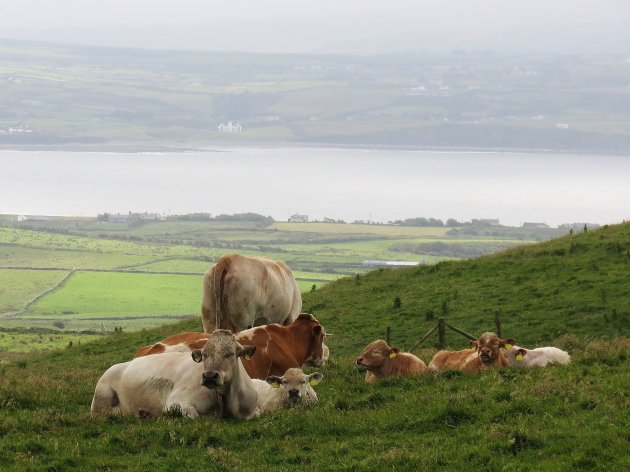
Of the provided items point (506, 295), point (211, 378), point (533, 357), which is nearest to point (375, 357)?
point (533, 357)

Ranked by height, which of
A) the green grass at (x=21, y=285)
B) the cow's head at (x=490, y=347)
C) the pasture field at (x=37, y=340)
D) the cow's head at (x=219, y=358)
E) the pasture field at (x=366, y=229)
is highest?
the cow's head at (x=219, y=358)

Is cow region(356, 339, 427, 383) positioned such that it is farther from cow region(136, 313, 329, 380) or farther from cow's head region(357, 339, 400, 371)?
cow region(136, 313, 329, 380)

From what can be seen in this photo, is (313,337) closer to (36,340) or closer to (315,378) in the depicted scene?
(315,378)

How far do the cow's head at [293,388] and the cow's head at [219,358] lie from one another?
0.89 meters

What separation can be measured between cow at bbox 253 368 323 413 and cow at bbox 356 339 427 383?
2898 mm

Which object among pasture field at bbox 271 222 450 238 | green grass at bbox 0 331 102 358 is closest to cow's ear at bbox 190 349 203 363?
green grass at bbox 0 331 102 358

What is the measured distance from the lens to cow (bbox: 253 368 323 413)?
13977mm

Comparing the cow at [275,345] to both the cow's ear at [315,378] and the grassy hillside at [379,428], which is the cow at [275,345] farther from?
the cow's ear at [315,378]

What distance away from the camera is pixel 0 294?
8038 centimetres

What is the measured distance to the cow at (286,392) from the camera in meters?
14.0

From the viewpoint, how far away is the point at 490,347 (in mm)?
16891

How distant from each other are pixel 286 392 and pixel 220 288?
685 cm

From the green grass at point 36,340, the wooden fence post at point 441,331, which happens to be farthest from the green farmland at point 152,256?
the wooden fence post at point 441,331

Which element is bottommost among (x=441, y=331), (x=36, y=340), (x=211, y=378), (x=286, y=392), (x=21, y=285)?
(x=21, y=285)
